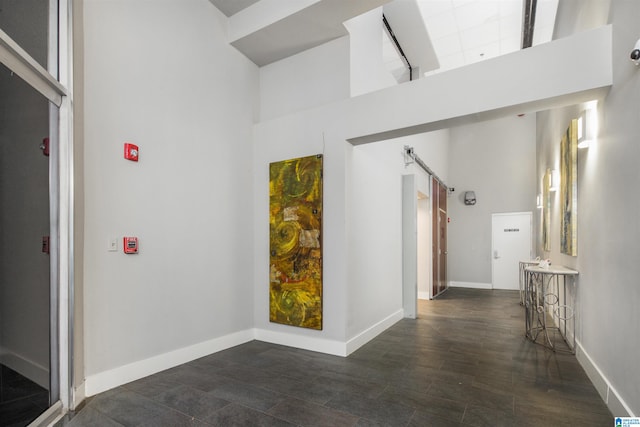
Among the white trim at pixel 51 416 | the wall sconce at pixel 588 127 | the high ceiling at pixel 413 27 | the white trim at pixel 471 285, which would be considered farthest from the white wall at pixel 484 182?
the white trim at pixel 51 416

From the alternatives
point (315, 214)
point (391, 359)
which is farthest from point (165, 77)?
point (391, 359)

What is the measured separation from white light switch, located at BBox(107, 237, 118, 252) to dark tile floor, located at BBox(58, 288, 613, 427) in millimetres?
1155

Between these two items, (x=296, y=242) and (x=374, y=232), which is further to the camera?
(x=374, y=232)

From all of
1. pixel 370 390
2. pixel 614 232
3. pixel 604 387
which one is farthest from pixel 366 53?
pixel 604 387

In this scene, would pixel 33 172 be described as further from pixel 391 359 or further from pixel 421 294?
pixel 421 294

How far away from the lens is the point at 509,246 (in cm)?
889

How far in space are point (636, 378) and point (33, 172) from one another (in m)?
4.15

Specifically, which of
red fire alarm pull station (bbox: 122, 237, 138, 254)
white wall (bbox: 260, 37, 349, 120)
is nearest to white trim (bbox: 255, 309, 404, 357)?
red fire alarm pull station (bbox: 122, 237, 138, 254)

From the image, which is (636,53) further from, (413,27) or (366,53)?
(413,27)

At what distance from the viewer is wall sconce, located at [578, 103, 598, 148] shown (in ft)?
9.60

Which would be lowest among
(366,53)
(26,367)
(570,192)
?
(26,367)

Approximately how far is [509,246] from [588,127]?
21.6ft

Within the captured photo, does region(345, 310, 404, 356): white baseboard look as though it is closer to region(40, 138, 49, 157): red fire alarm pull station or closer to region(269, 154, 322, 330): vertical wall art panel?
region(269, 154, 322, 330): vertical wall art panel

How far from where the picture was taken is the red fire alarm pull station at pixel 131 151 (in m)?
3.03
